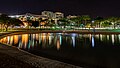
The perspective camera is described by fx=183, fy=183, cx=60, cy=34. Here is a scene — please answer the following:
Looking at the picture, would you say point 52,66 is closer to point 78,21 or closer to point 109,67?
point 109,67

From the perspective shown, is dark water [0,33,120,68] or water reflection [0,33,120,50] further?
water reflection [0,33,120,50]

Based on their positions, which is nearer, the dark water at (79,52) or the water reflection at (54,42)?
the dark water at (79,52)

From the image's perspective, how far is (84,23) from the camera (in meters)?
140

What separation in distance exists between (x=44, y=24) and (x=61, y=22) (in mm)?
21254

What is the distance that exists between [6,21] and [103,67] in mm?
62465

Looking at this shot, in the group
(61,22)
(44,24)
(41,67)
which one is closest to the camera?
(41,67)

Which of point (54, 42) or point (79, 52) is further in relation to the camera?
point (54, 42)

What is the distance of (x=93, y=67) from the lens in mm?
14227

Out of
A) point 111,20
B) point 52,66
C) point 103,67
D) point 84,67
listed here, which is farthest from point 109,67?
point 111,20

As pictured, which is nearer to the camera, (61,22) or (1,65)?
(1,65)

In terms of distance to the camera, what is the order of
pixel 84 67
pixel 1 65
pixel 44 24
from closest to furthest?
pixel 1 65 < pixel 84 67 < pixel 44 24

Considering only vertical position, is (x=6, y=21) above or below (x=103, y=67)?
above

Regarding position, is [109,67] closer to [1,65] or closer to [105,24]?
[1,65]

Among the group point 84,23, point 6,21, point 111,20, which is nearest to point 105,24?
point 111,20
